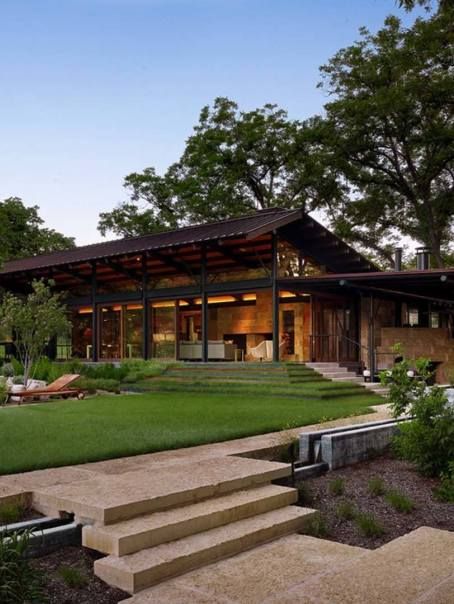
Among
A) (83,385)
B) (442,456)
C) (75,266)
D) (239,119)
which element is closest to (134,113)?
(75,266)

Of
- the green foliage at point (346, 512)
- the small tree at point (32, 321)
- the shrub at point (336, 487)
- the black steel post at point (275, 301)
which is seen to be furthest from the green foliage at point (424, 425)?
the small tree at point (32, 321)

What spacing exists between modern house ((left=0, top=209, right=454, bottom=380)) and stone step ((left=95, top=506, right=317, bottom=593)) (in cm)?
1081

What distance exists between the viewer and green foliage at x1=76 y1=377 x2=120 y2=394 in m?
14.0

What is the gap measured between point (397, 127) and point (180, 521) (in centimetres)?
2352

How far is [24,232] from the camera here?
31844mm

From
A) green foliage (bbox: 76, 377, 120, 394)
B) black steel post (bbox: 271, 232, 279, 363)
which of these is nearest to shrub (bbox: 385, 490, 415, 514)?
green foliage (bbox: 76, 377, 120, 394)

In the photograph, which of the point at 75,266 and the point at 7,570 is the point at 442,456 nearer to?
the point at 7,570

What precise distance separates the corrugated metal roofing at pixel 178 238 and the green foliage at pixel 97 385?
171 inches

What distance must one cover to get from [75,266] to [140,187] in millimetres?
12047

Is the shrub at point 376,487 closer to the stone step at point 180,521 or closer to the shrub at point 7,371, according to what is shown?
the stone step at point 180,521

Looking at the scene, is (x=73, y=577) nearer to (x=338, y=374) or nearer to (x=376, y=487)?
(x=376, y=487)

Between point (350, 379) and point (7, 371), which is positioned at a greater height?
point (7, 371)

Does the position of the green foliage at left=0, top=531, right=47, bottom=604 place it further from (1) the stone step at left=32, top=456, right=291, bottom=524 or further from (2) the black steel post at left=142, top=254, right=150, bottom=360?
(2) the black steel post at left=142, top=254, right=150, bottom=360

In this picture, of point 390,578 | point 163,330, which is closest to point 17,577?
point 390,578
